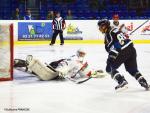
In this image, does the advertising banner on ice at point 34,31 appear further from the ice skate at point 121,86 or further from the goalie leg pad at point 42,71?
the ice skate at point 121,86

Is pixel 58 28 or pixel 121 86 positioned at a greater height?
pixel 58 28

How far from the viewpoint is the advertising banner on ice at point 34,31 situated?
60.7 feet

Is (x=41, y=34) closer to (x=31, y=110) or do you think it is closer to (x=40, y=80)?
(x=40, y=80)

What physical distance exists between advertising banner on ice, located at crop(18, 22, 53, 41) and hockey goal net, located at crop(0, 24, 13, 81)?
10.3m

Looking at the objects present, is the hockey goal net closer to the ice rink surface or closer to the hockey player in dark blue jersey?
the ice rink surface

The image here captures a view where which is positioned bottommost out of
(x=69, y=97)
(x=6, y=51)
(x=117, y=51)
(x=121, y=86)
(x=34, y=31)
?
(x=69, y=97)

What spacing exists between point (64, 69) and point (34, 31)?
10.5 metres

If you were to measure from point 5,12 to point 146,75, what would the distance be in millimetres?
13519

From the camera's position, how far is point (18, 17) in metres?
19.3

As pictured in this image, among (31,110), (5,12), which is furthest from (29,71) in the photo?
(5,12)

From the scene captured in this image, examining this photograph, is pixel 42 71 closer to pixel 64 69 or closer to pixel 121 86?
pixel 64 69

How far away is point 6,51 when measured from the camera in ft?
26.7

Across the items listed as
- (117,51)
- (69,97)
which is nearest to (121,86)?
(117,51)

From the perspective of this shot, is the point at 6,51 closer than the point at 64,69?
Yes
